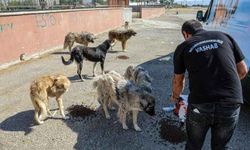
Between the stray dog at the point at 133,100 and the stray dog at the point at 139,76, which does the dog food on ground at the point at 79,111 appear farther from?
the stray dog at the point at 139,76

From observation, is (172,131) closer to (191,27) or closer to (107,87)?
(107,87)

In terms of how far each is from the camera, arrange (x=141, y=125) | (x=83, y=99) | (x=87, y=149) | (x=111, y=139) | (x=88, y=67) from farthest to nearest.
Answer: (x=88, y=67)
(x=83, y=99)
(x=141, y=125)
(x=111, y=139)
(x=87, y=149)

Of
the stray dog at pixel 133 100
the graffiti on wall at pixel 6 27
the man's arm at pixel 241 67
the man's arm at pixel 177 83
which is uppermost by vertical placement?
the graffiti on wall at pixel 6 27

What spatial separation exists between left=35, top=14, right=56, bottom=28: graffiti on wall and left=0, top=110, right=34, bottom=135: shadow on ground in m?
6.88

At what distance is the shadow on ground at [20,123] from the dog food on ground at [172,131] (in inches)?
99.6

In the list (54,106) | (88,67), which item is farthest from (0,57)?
(54,106)

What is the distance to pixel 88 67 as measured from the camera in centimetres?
975

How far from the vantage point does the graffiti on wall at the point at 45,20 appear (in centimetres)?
1173

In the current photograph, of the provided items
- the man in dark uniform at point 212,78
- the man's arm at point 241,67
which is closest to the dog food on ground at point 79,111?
the man in dark uniform at point 212,78

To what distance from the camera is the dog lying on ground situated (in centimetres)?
471

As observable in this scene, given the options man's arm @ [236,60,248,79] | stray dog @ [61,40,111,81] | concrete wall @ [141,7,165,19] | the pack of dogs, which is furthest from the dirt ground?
concrete wall @ [141,7,165,19]

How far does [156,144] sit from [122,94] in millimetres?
1085

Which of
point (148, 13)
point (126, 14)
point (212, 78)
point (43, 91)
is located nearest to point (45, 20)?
point (43, 91)

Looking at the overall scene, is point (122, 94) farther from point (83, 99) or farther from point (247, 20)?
point (247, 20)
